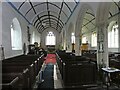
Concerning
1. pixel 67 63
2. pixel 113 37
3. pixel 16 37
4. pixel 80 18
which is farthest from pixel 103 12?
pixel 113 37

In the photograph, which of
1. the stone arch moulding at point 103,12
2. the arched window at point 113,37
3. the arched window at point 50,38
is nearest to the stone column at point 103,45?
the stone arch moulding at point 103,12

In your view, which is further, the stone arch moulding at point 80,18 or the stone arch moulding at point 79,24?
the stone arch moulding at point 79,24

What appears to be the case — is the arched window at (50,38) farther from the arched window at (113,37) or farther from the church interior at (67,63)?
the church interior at (67,63)

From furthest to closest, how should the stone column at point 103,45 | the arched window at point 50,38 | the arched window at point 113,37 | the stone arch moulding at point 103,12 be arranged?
the arched window at point 50,38 → the arched window at point 113,37 → the stone column at point 103,45 → the stone arch moulding at point 103,12

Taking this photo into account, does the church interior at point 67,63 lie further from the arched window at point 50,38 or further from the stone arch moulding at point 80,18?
the arched window at point 50,38

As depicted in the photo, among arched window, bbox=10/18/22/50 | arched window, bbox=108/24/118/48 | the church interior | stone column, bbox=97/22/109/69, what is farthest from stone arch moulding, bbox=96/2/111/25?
arched window, bbox=108/24/118/48

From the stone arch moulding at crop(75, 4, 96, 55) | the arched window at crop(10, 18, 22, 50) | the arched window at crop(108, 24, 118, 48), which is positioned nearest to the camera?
the stone arch moulding at crop(75, 4, 96, 55)

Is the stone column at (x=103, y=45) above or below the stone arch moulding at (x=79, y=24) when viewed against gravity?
below

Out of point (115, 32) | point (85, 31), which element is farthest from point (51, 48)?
point (115, 32)

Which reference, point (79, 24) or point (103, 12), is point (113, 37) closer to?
point (79, 24)

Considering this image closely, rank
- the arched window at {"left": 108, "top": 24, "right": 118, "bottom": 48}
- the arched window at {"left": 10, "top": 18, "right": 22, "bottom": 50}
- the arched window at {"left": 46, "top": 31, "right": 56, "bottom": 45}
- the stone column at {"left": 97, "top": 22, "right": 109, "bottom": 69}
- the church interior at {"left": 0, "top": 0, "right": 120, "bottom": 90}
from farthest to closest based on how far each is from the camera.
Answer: the arched window at {"left": 46, "top": 31, "right": 56, "bottom": 45} < the arched window at {"left": 108, "top": 24, "right": 118, "bottom": 48} < the arched window at {"left": 10, "top": 18, "right": 22, "bottom": 50} < the stone column at {"left": 97, "top": 22, "right": 109, "bottom": 69} < the church interior at {"left": 0, "top": 0, "right": 120, "bottom": 90}

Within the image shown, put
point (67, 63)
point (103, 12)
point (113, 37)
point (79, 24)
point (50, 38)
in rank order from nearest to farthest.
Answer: point (67, 63) < point (103, 12) < point (79, 24) < point (113, 37) < point (50, 38)

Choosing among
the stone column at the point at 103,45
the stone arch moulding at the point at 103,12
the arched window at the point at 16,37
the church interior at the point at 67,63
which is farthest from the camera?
the arched window at the point at 16,37

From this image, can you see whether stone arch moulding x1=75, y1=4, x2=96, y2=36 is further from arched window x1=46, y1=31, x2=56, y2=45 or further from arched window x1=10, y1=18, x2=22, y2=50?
arched window x1=46, y1=31, x2=56, y2=45
